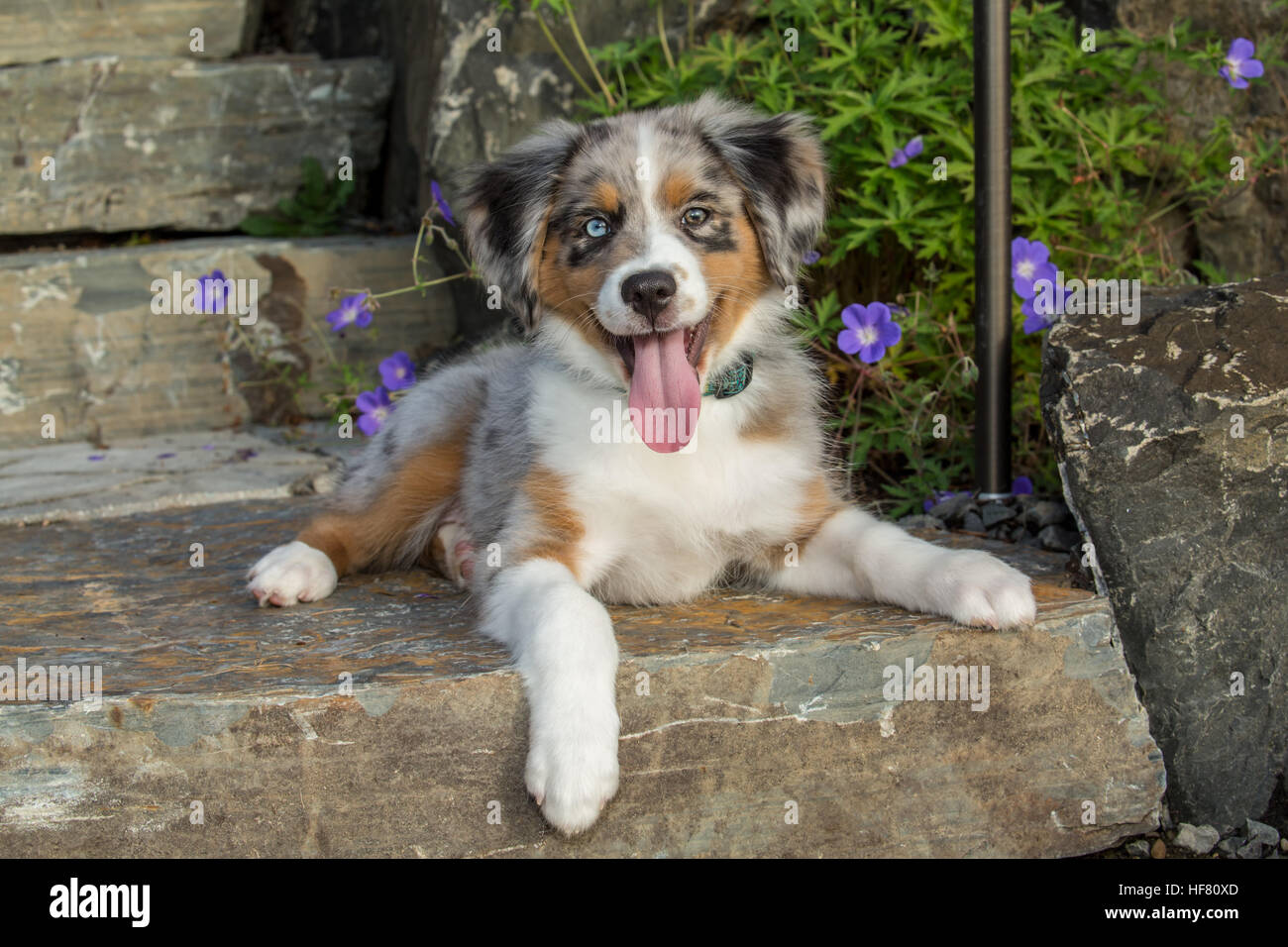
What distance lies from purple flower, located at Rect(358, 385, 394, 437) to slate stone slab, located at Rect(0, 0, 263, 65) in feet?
8.31

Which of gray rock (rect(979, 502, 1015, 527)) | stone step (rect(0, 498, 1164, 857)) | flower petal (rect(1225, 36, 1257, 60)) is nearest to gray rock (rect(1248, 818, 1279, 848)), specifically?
stone step (rect(0, 498, 1164, 857))

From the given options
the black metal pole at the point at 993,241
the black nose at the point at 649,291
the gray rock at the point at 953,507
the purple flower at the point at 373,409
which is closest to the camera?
the black nose at the point at 649,291

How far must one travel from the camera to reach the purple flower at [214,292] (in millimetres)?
4891

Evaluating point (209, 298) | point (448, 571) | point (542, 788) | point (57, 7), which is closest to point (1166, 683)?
point (542, 788)

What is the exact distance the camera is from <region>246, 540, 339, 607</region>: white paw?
3.31m

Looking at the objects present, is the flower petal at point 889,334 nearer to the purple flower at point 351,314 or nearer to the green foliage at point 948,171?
the green foliage at point 948,171

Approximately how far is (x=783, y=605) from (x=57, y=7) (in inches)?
191

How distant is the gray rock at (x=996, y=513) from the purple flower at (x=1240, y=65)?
1652 mm

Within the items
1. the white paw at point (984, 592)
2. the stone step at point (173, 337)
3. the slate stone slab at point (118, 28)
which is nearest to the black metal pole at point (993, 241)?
the white paw at point (984, 592)

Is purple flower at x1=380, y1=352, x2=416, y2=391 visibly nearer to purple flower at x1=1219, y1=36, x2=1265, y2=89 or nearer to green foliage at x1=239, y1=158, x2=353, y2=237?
green foliage at x1=239, y1=158, x2=353, y2=237

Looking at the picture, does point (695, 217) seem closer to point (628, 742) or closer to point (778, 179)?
point (778, 179)

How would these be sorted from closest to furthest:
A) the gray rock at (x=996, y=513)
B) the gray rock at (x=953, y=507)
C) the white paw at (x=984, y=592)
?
the white paw at (x=984, y=592) < the gray rock at (x=996, y=513) < the gray rock at (x=953, y=507)

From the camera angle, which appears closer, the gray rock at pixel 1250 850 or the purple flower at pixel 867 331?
the gray rock at pixel 1250 850

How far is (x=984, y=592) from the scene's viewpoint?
9.30 ft
